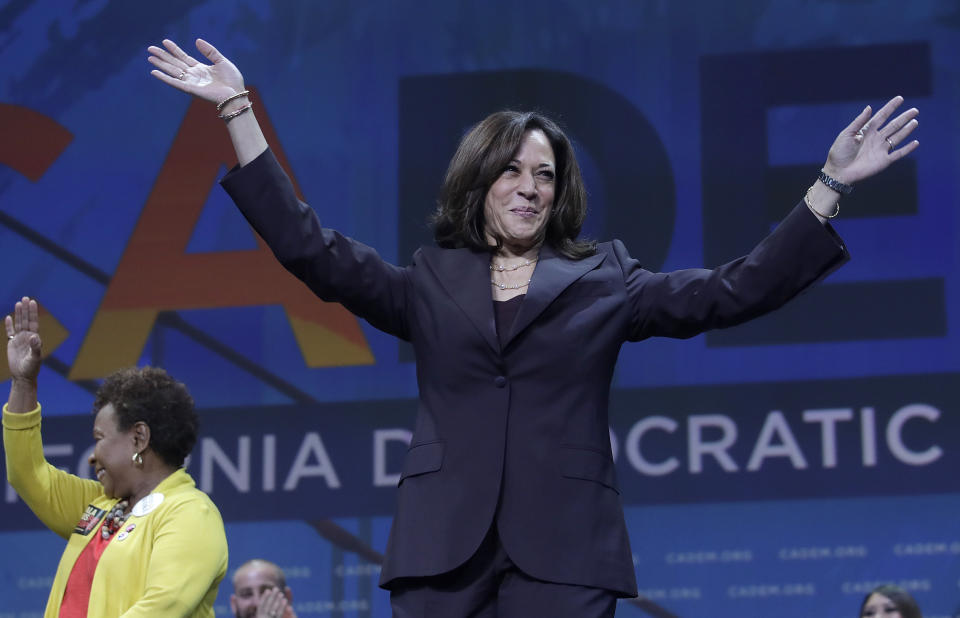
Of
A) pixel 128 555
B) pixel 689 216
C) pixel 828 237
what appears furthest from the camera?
pixel 689 216

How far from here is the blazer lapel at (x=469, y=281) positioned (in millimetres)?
1812

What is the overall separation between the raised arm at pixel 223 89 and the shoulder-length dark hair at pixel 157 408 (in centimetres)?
116

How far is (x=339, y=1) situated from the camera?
4.55 metres

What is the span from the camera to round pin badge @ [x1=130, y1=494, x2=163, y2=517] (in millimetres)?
2758

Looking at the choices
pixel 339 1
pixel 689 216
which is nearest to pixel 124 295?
pixel 339 1

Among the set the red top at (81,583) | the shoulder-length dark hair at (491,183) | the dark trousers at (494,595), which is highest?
the shoulder-length dark hair at (491,183)

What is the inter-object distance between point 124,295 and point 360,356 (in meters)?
0.85

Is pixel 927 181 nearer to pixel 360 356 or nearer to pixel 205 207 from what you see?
pixel 360 356

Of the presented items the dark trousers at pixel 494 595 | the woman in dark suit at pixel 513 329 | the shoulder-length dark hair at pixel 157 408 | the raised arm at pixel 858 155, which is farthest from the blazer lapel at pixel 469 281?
the shoulder-length dark hair at pixel 157 408

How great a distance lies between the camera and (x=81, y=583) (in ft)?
8.87

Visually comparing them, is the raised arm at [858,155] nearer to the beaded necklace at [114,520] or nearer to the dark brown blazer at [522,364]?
the dark brown blazer at [522,364]

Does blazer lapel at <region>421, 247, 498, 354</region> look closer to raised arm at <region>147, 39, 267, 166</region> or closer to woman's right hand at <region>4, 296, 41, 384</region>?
raised arm at <region>147, 39, 267, 166</region>

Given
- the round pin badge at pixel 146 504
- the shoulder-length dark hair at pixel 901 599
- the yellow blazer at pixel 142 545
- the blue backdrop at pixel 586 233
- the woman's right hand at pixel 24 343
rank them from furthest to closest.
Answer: the blue backdrop at pixel 586 233, the shoulder-length dark hair at pixel 901 599, the woman's right hand at pixel 24 343, the round pin badge at pixel 146 504, the yellow blazer at pixel 142 545

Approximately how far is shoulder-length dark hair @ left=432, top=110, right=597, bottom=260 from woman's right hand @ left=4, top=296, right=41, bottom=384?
127cm
